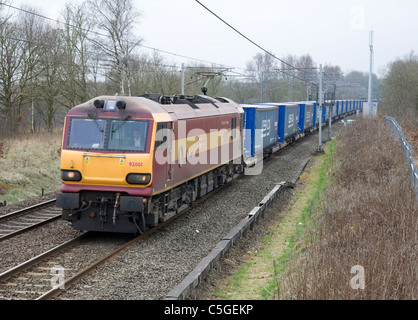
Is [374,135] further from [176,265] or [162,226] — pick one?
[176,265]

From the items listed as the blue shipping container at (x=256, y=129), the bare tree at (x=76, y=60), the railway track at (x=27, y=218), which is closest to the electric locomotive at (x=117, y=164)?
the railway track at (x=27, y=218)

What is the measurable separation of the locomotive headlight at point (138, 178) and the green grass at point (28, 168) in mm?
7368

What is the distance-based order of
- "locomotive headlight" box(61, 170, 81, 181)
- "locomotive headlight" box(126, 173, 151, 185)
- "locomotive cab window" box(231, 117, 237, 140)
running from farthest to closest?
1. "locomotive cab window" box(231, 117, 237, 140)
2. "locomotive headlight" box(61, 170, 81, 181)
3. "locomotive headlight" box(126, 173, 151, 185)

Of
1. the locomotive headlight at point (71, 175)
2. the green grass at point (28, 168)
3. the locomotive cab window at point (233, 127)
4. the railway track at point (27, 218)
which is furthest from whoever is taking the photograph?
the green grass at point (28, 168)

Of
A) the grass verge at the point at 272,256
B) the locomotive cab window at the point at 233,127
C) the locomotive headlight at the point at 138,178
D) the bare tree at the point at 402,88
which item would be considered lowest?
the grass verge at the point at 272,256

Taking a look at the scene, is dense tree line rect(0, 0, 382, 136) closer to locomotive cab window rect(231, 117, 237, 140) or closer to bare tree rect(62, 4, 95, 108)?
bare tree rect(62, 4, 95, 108)

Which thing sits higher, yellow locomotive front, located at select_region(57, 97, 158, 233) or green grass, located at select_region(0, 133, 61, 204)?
yellow locomotive front, located at select_region(57, 97, 158, 233)

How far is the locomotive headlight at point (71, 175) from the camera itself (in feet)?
33.9

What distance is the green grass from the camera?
17527mm

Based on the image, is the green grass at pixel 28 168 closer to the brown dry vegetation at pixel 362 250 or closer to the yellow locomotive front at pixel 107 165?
the yellow locomotive front at pixel 107 165

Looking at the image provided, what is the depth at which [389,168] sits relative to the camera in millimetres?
15867

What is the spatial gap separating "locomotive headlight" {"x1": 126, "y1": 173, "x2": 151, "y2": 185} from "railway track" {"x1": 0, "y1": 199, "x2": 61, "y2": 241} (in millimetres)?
2807

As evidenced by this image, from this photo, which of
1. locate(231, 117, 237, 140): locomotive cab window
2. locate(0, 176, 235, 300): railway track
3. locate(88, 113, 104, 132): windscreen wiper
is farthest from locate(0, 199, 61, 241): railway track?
locate(231, 117, 237, 140): locomotive cab window

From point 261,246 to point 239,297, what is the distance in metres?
3.31
